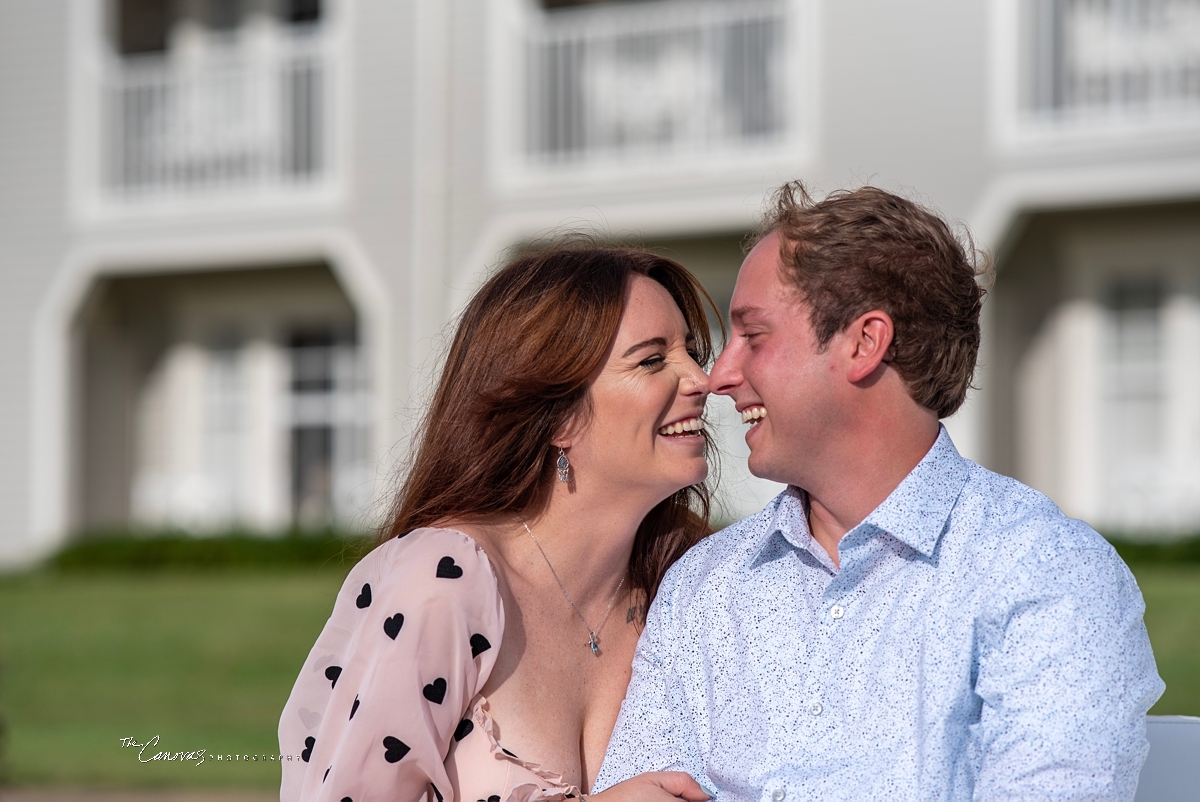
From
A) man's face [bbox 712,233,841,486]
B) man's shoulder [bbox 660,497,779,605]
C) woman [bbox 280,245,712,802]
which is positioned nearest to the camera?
man's face [bbox 712,233,841,486]

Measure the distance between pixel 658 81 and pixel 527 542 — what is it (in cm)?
967

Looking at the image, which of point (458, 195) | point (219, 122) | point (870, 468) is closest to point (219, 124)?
point (219, 122)

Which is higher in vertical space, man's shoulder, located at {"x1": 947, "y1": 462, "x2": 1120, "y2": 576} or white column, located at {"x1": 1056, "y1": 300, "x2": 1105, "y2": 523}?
man's shoulder, located at {"x1": 947, "y1": 462, "x2": 1120, "y2": 576}

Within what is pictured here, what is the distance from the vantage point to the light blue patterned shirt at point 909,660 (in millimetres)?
2051

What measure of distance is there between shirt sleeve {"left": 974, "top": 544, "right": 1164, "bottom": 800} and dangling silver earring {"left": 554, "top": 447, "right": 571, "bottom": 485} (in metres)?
1.08

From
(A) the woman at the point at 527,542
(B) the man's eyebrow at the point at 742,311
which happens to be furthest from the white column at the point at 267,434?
(B) the man's eyebrow at the point at 742,311

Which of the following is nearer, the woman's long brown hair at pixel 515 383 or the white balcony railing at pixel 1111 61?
the woman's long brown hair at pixel 515 383

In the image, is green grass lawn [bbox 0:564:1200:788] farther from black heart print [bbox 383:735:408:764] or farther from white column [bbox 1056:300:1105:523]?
black heart print [bbox 383:735:408:764]

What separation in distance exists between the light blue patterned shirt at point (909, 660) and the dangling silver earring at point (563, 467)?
0.37m

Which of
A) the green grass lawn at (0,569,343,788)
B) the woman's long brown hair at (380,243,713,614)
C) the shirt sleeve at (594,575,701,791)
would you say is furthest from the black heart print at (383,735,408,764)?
the green grass lawn at (0,569,343,788)

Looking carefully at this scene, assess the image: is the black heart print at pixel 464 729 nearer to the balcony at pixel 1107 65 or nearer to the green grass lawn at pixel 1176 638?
the green grass lawn at pixel 1176 638

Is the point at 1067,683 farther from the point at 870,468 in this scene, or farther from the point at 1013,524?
the point at 870,468

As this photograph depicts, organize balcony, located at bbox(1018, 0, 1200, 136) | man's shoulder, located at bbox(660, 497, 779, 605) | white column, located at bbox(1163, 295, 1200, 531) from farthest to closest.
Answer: white column, located at bbox(1163, 295, 1200, 531) < balcony, located at bbox(1018, 0, 1200, 136) < man's shoulder, located at bbox(660, 497, 779, 605)

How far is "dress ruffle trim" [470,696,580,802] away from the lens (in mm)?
2604
